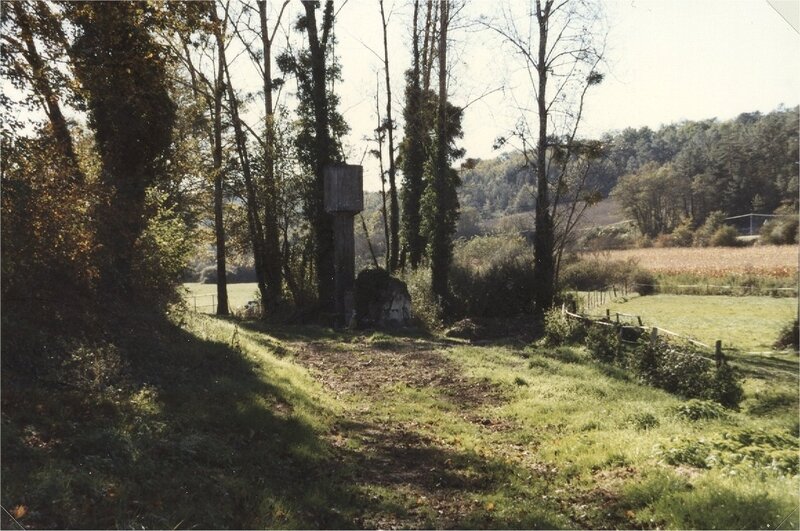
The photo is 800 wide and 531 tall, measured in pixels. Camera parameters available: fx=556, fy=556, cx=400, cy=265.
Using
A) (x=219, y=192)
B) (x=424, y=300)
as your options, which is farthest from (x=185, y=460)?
(x=219, y=192)

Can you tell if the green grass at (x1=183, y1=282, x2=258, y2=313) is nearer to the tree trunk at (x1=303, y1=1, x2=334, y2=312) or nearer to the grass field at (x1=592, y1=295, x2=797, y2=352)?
the tree trunk at (x1=303, y1=1, x2=334, y2=312)

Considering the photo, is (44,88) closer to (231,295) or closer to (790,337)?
(790,337)

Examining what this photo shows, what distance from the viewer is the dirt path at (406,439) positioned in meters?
5.10

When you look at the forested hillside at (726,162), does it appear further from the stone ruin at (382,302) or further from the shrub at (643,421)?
the stone ruin at (382,302)

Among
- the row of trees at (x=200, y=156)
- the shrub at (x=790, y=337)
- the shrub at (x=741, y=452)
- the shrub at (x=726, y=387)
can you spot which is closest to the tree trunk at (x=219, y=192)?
the row of trees at (x=200, y=156)

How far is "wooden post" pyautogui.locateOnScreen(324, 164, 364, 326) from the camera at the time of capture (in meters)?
18.2

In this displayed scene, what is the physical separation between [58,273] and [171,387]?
197 cm

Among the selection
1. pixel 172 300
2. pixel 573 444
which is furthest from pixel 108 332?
pixel 573 444

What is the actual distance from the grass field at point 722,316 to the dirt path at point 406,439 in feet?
9.52

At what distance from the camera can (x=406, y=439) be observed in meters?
7.46

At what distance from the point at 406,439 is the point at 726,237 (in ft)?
15.1

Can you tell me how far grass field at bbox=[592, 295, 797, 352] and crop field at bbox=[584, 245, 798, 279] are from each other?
0.82ft

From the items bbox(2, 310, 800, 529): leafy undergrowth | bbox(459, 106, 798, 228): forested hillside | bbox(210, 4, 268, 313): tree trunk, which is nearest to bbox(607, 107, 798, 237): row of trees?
bbox(459, 106, 798, 228): forested hillside

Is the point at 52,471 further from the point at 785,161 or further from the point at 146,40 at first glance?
the point at 146,40
